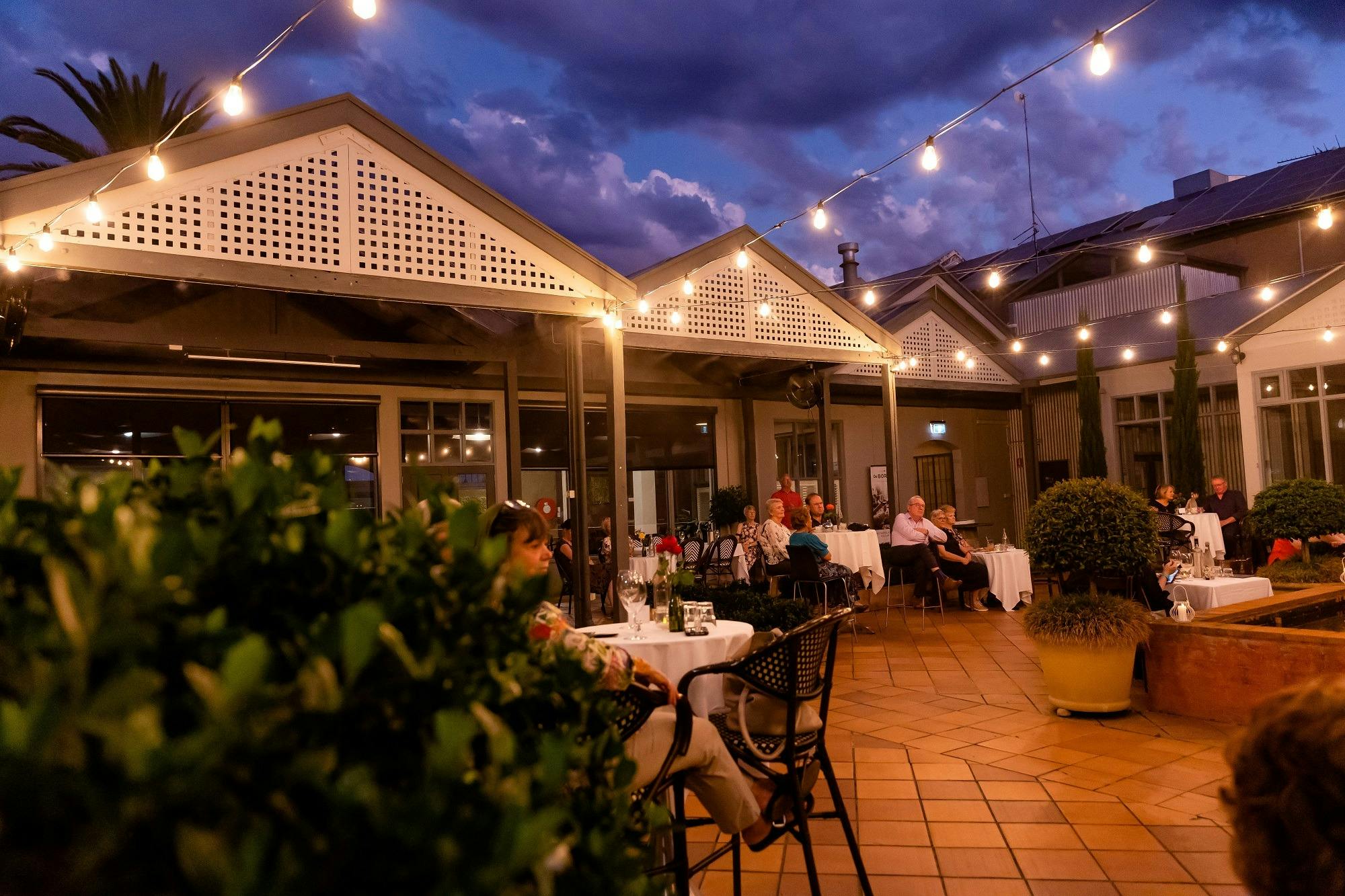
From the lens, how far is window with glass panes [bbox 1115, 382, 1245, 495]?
13.8m

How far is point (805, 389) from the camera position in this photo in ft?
40.4

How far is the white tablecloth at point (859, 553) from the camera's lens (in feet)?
29.4

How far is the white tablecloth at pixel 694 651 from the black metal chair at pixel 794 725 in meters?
0.58

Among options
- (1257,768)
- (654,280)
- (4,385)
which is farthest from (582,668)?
(4,385)

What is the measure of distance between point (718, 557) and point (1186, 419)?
8.05 metres

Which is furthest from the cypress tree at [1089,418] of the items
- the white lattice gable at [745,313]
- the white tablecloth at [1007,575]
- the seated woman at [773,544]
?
the seated woman at [773,544]

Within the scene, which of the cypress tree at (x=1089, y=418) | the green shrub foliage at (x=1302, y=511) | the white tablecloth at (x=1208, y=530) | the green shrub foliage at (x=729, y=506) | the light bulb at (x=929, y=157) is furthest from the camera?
the cypress tree at (x=1089, y=418)

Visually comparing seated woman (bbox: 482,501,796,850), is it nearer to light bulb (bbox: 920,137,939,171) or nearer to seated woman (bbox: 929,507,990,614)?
light bulb (bbox: 920,137,939,171)

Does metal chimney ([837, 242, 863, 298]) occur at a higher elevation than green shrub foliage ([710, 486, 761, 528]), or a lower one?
higher

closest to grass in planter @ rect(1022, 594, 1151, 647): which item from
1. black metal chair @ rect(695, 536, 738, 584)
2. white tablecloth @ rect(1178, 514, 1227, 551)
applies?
black metal chair @ rect(695, 536, 738, 584)

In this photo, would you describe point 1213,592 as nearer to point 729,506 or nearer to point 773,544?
point 773,544

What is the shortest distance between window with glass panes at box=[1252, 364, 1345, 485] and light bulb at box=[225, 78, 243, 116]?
1339 cm

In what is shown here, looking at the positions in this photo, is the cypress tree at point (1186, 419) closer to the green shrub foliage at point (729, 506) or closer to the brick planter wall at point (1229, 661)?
the green shrub foliage at point (729, 506)

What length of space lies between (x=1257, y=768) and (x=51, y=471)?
1389 millimetres
